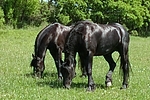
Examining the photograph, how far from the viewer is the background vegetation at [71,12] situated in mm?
43125

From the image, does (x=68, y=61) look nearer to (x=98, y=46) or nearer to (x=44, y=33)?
(x=98, y=46)

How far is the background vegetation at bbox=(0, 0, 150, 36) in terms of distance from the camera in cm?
4312

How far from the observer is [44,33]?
1166 centimetres

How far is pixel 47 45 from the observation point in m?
11.6

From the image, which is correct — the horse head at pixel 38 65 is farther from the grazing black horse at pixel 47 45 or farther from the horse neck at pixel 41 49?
the horse neck at pixel 41 49

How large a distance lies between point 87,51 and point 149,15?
4469 cm

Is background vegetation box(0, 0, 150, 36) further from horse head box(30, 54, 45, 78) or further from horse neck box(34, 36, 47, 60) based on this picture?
horse head box(30, 54, 45, 78)

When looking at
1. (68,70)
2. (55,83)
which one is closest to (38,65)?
(55,83)

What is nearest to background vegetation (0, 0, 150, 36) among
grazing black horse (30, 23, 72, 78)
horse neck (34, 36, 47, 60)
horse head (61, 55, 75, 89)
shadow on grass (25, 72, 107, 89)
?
grazing black horse (30, 23, 72, 78)

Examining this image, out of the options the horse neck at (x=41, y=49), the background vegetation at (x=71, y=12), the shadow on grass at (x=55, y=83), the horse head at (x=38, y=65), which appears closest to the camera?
the shadow on grass at (x=55, y=83)

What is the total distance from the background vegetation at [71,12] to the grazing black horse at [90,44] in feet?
105

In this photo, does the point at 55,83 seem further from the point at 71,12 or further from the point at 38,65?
the point at 71,12

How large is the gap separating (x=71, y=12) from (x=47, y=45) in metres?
35.5

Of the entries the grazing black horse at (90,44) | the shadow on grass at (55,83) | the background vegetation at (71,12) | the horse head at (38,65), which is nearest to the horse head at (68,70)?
the grazing black horse at (90,44)
